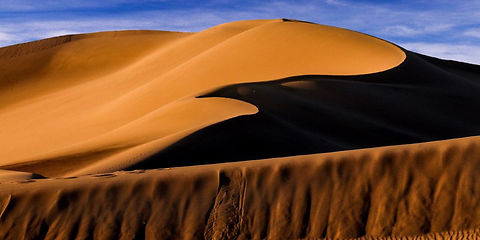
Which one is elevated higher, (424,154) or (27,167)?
(424,154)

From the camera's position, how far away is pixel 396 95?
1791cm

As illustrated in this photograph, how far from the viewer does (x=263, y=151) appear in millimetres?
10438

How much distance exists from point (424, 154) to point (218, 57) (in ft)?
53.9

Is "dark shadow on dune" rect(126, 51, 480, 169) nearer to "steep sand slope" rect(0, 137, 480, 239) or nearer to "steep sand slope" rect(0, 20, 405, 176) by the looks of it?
"steep sand slope" rect(0, 20, 405, 176)

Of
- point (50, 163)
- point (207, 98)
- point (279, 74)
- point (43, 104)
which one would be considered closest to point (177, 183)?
point (50, 163)

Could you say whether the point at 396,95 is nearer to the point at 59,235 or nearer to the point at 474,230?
the point at 474,230

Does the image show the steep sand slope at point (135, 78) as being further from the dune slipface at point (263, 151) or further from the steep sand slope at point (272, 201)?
the steep sand slope at point (272, 201)

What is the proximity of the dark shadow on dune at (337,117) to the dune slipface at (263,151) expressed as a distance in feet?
0.13

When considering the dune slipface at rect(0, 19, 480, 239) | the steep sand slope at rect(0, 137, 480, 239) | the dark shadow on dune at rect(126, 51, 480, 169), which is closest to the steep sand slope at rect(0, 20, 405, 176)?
the dune slipface at rect(0, 19, 480, 239)

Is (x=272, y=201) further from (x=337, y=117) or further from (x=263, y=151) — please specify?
(x=337, y=117)

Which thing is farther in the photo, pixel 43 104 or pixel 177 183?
pixel 43 104

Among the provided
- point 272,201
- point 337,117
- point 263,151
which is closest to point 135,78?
point 337,117

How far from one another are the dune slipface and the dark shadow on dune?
0.13ft

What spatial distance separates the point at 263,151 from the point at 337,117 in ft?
12.8
